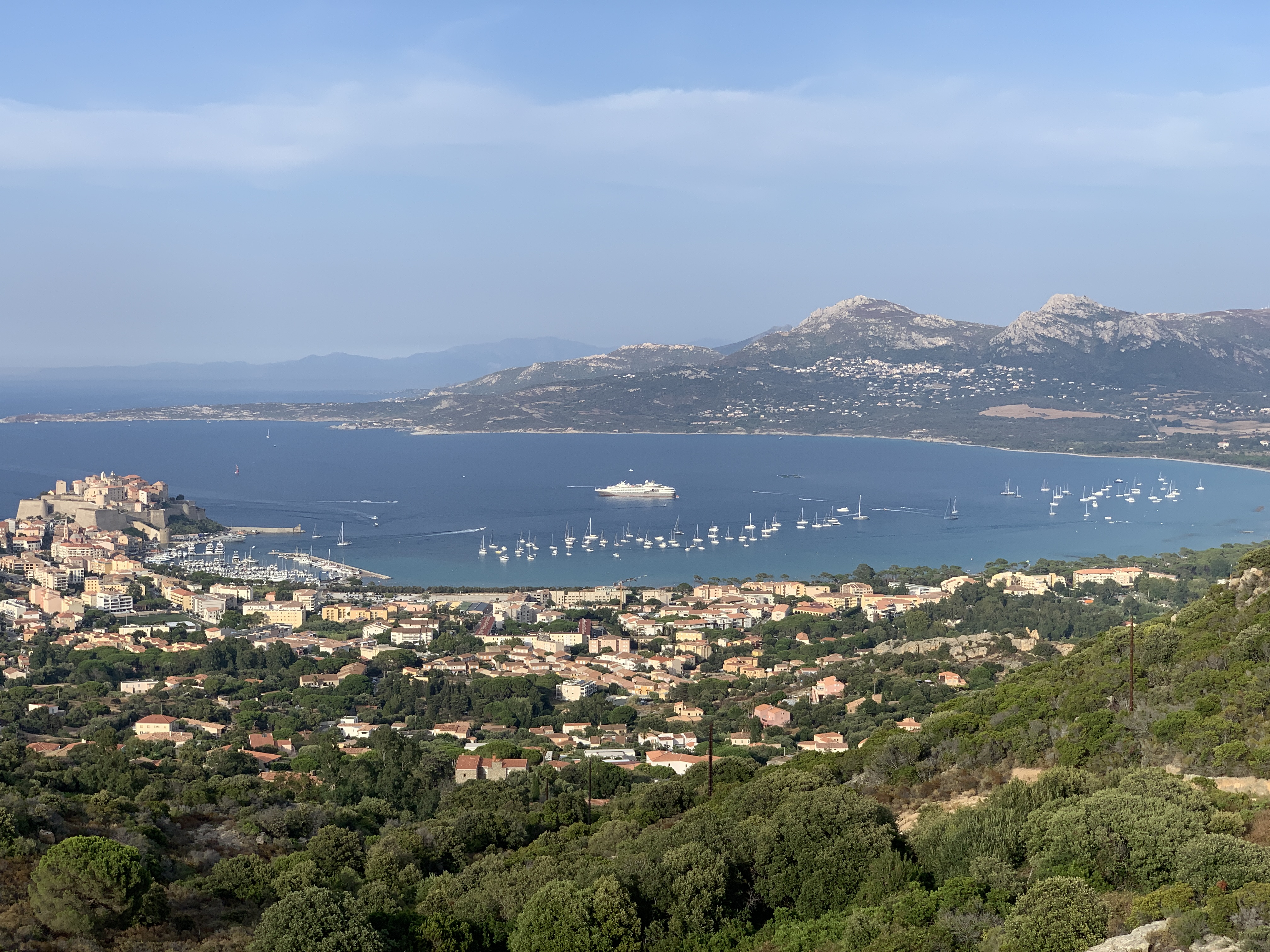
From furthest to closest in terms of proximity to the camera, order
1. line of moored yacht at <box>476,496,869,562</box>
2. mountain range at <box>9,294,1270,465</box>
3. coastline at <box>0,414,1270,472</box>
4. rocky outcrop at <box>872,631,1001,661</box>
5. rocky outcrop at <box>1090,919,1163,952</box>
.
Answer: mountain range at <box>9,294,1270,465</box> < coastline at <box>0,414,1270,472</box> < line of moored yacht at <box>476,496,869,562</box> < rocky outcrop at <box>872,631,1001,661</box> < rocky outcrop at <box>1090,919,1163,952</box>

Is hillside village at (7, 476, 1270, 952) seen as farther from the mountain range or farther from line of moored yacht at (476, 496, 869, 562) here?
the mountain range

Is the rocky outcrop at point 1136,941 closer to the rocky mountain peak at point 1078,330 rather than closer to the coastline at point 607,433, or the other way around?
A: the coastline at point 607,433

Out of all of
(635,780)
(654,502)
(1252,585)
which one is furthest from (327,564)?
(1252,585)

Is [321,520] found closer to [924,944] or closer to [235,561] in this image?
[235,561]

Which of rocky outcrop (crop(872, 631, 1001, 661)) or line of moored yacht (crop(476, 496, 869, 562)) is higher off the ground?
rocky outcrop (crop(872, 631, 1001, 661))

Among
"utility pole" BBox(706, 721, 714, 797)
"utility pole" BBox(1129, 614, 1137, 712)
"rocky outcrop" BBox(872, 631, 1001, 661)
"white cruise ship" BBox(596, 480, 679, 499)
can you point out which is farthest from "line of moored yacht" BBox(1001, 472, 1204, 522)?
"utility pole" BBox(706, 721, 714, 797)
